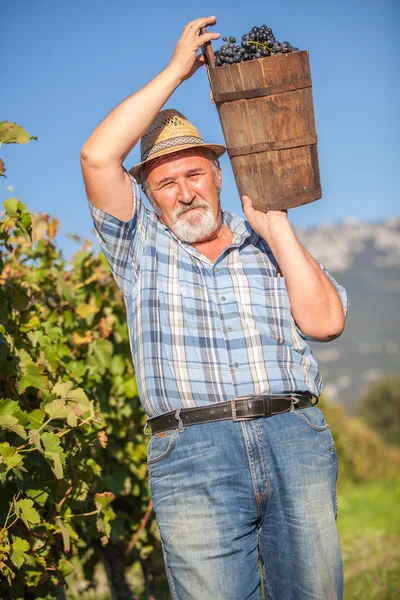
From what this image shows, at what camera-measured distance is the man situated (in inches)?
94.3

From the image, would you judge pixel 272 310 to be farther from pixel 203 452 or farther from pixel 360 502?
pixel 360 502

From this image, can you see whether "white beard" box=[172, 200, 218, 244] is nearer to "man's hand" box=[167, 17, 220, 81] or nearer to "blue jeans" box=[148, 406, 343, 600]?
"man's hand" box=[167, 17, 220, 81]

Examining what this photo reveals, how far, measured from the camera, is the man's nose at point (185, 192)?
276cm

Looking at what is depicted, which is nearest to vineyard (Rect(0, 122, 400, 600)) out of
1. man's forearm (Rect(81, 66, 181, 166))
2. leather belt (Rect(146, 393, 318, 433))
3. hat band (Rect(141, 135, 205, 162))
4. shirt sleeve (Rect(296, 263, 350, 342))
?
man's forearm (Rect(81, 66, 181, 166))

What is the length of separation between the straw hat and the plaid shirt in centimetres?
23

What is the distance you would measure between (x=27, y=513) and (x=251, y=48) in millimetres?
1814

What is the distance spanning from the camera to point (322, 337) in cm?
263

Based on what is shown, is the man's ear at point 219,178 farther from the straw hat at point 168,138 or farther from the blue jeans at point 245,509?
the blue jeans at point 245,509

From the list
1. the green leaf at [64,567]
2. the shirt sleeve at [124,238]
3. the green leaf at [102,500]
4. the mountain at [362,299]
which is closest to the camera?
the shirt sleeve at [124,238]

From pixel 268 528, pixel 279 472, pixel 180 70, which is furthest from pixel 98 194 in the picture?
pixel 268 528

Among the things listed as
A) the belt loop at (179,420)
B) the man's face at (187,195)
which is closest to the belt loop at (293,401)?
the belt loop at (179,420)

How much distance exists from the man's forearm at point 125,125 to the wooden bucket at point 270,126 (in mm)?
221

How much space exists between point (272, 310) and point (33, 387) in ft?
3.37

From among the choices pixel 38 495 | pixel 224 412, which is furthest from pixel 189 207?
pixel 38 495
